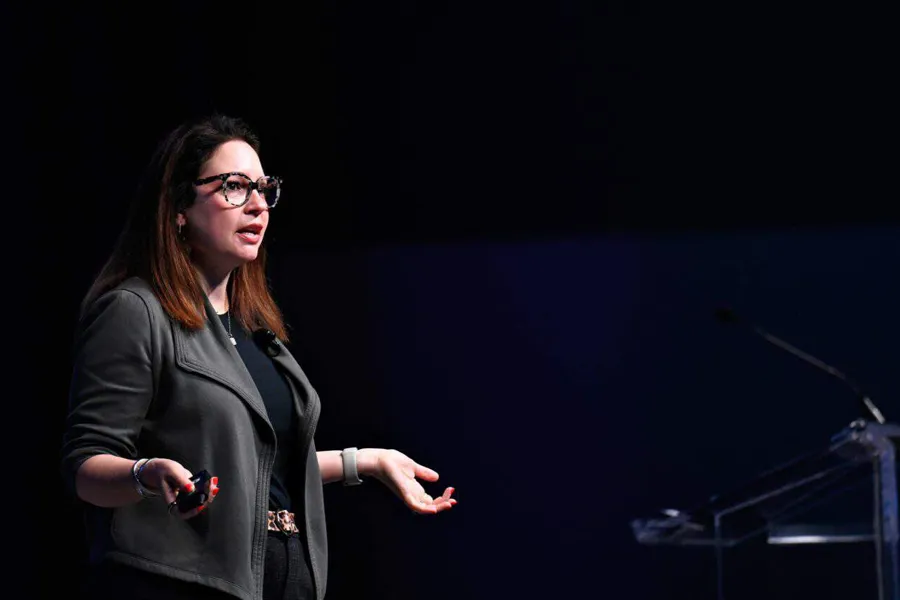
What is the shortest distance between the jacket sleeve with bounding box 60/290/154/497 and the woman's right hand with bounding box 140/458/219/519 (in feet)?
0.37

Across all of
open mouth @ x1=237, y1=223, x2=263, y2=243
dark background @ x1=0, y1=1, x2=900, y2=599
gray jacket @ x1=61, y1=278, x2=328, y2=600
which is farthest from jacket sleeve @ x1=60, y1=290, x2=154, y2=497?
dark background @ x1=0, y1=1, x2=900, y2=599

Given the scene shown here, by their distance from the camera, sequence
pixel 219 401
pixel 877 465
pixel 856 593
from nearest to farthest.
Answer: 1. pixel 219 401
2. pixel 877 465
3. pixel 856 593

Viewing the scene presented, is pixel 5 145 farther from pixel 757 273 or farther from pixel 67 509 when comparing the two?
pixel 757 273

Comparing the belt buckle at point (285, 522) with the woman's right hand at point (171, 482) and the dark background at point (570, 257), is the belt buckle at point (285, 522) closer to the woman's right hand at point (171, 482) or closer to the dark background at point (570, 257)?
the woman's right hand at point (171, 482)

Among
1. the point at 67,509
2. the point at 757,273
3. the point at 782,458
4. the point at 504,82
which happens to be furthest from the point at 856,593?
the point at 67,509

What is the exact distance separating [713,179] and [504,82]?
35.4 inches

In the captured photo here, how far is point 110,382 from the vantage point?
1.48 meters

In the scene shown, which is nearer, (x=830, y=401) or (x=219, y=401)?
(x=219, y=401)

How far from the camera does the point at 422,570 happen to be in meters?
4.27

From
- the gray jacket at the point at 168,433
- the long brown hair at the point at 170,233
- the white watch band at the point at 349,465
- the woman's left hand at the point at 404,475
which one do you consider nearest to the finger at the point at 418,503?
the woman's left hand at the point at 404,475

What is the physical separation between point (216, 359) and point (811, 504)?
2.23 m

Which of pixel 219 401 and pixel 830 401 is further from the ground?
pixel 830 401

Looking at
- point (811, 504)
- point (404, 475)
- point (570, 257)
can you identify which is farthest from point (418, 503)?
point (570, 257)

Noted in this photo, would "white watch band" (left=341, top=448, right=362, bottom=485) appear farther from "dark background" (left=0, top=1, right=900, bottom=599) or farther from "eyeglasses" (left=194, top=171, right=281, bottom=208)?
"dark background" (left=0, top=1, right=900, bottom=599)
